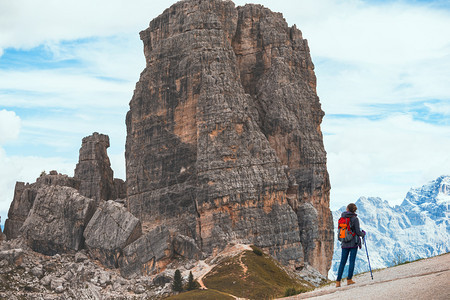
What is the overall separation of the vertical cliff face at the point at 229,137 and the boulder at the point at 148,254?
3.47m

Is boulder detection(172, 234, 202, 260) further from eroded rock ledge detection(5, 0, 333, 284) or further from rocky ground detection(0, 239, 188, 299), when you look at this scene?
rocky ground detection(0, 239, 188, 299)

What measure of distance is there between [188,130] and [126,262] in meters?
20.4

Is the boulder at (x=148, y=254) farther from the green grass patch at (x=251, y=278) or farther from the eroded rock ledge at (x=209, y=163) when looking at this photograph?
the green grass patch at (x=251, y=278)

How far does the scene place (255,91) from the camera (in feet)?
355

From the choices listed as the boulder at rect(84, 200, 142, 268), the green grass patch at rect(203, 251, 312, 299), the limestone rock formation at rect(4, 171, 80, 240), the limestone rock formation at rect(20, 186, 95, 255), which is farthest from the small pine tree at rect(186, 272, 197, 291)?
the limestone rock formation at rect(4, 171, 80, 240)

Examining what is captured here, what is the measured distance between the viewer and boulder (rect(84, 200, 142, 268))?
92.2 m

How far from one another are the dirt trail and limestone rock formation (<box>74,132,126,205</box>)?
8683 centimetres

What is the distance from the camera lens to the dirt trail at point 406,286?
22766 mm

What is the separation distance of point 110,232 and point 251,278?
26.6m

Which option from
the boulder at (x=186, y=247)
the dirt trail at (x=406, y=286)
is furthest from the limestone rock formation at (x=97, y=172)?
the dirt trail at (x=406, y=286)

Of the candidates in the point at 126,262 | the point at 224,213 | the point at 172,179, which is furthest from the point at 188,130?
the point at 126,262

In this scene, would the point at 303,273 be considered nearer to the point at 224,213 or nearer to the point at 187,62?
the point at 224,213

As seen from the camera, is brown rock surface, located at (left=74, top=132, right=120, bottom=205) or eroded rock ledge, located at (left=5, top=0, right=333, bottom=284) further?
brown rock surface, located at (left=74, top=132, right=120, bottom=205)

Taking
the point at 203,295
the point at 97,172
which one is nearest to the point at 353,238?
the point at 203,295
